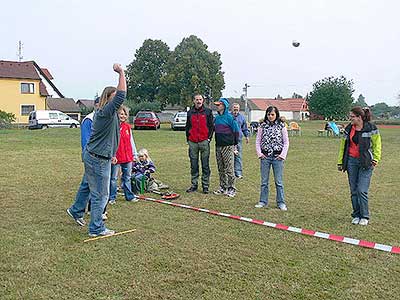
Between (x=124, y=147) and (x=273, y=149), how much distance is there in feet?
7.96

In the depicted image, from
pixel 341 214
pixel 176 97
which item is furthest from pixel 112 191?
pixel 176 97

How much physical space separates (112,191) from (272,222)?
2.70 meters

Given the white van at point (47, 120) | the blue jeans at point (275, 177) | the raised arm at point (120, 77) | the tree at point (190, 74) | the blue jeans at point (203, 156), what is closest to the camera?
the raised arm at point (120, 77)

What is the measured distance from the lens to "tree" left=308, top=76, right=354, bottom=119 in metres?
45.4

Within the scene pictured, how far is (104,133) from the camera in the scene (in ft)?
16.8

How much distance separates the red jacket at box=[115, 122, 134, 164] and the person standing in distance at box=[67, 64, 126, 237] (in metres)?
1.80

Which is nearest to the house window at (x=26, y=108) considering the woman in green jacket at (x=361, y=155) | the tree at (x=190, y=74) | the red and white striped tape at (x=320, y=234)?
the tree at (x=190, y=74)

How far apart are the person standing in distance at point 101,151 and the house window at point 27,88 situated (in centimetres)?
4368

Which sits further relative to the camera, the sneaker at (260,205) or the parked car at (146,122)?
the parked car at (146,122)

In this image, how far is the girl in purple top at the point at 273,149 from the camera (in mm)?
6992

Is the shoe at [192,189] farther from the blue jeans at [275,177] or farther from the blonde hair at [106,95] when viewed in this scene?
the blonde hair at [106,95]

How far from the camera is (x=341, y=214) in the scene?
6652mm

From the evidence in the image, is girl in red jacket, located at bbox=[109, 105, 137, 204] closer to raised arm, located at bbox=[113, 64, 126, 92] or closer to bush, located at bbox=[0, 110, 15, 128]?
raised arm, located at bbox=[113, 64, 126, 92]

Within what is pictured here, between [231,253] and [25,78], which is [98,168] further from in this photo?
[25,78]
